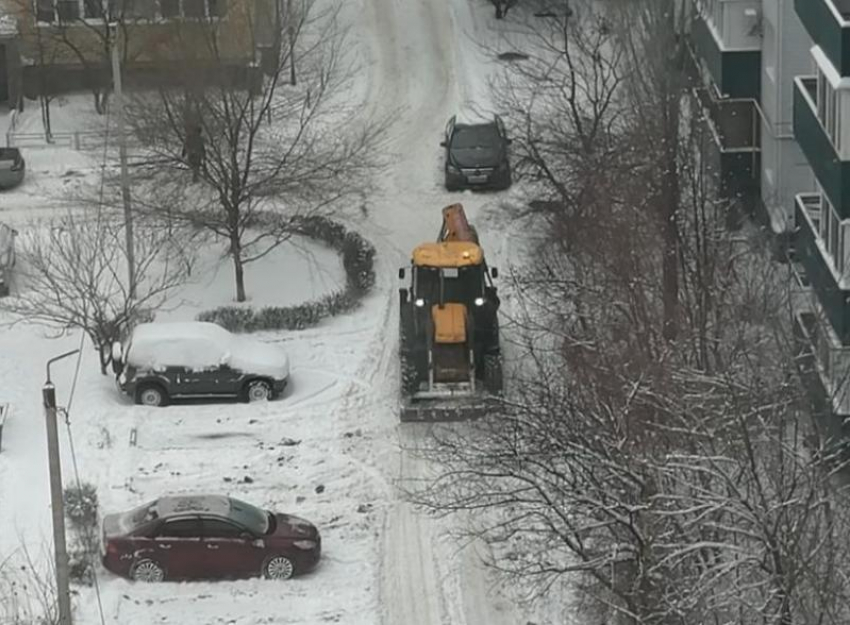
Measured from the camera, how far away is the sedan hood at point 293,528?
126ft

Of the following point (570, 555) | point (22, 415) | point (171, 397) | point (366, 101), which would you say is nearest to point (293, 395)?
point (171, 397)

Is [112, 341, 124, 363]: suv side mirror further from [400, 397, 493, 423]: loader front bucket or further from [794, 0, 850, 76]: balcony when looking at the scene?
[794, 0, 850, 76]: balcony

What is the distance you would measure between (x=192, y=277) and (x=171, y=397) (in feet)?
20.0

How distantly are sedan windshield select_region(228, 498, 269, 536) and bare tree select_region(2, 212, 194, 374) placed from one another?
27.0 ft

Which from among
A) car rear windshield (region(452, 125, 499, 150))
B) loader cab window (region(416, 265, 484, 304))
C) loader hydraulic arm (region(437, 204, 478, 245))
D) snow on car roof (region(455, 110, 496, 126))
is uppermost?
snow on car roof (region(455, 110, 496, 126))

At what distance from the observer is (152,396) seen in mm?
45062

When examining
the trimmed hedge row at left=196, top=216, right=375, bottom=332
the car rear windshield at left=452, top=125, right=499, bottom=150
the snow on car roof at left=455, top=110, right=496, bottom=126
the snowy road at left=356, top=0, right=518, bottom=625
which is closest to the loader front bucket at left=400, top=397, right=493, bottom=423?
the snowy road at left=356, top=0, right=518, bottom=625

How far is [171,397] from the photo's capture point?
1775 inches

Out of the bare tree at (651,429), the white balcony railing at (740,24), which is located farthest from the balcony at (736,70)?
the bare tree at (651,429)

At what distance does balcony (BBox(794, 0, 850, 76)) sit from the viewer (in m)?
38.1

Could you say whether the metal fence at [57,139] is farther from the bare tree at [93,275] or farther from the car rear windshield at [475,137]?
the car rear windshield at [475,137]

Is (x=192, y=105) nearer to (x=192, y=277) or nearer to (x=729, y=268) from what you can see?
(x=192, y=277)

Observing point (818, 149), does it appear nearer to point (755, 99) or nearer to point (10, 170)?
point (755, 99)

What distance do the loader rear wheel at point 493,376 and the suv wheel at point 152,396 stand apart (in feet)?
20.3
